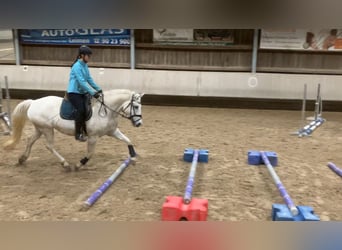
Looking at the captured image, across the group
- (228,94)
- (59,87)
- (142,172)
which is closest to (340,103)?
(228,94)

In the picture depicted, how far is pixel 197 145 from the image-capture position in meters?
6.73

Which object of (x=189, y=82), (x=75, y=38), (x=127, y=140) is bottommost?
(x=127, y=140)

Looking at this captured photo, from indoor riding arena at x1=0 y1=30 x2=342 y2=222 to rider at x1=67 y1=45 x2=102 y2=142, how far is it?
765 mm

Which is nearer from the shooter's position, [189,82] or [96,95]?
[96,95]

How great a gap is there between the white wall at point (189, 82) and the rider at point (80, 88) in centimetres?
580

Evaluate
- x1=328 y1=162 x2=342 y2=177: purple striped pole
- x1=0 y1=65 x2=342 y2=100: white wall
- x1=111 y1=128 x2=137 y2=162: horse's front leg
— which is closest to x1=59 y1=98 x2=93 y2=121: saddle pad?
x1=111 y1=128 x2=137 y2=162: horse's front leg

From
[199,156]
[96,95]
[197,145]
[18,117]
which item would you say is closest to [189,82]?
[197,145]

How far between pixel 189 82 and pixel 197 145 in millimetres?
4128

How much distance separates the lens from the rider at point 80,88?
4.75 m

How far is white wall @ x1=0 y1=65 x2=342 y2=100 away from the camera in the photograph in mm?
10211

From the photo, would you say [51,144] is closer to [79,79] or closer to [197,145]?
[79,79]

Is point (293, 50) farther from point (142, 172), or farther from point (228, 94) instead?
point (142, 172)

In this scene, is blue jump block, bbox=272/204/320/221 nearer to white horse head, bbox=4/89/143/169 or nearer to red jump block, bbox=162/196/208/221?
red jump block, bbox=162/196/208/221
